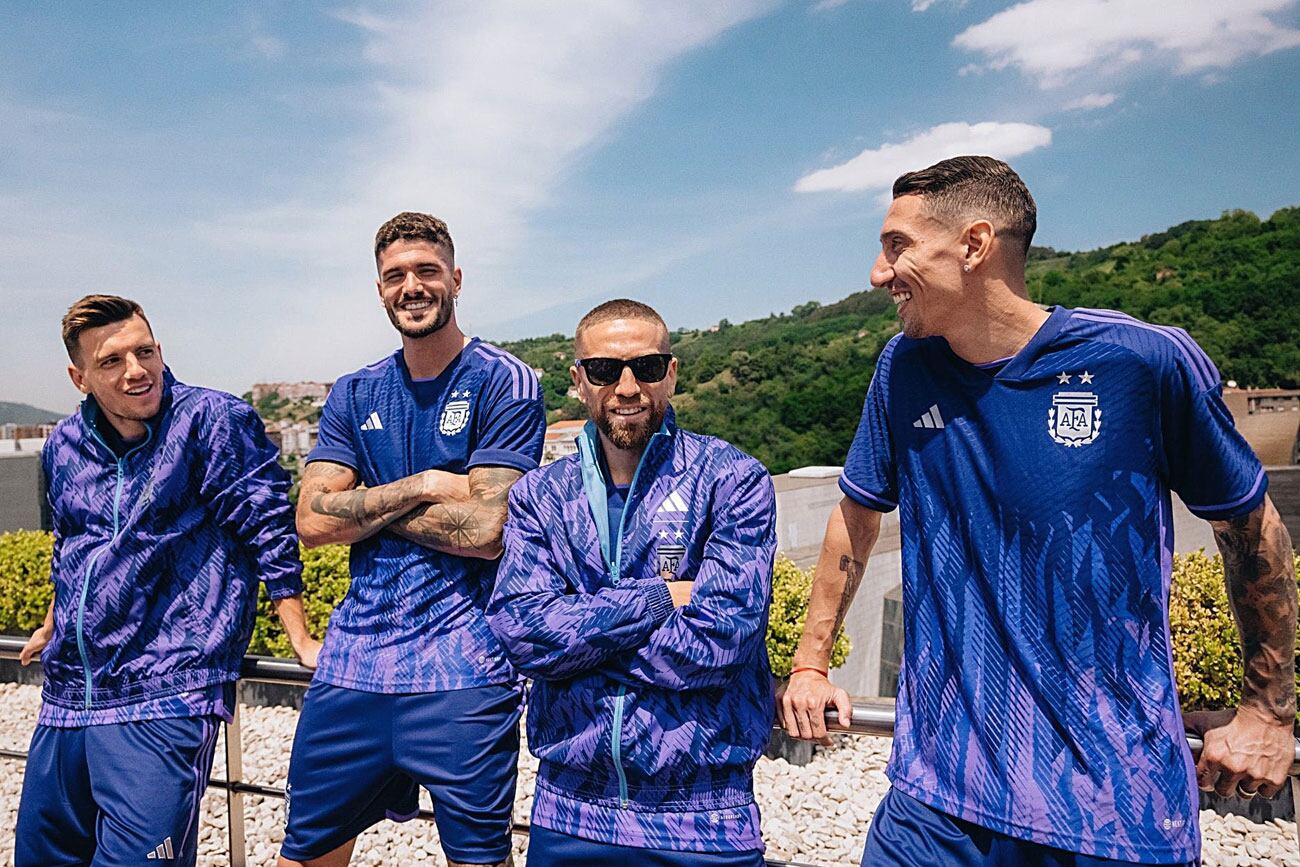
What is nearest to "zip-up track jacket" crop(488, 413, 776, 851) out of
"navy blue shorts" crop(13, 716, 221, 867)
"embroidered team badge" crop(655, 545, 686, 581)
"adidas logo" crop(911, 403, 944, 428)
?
"embroidered team badge" crop(655, 545, 686, 581)

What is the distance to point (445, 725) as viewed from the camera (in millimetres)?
2322

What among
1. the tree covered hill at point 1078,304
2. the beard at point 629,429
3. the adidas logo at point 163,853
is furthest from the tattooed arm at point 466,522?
the tree covered hill at point 1078,304

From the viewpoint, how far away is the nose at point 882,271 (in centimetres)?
179

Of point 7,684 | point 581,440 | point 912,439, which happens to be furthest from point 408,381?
point 7,684

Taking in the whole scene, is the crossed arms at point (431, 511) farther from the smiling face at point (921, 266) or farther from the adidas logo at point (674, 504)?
the smiling face at point (921, 266)

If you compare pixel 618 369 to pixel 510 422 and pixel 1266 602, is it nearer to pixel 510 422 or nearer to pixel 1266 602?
pixel 510 422

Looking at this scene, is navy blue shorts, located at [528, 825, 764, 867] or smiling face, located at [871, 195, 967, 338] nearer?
smiling face, located at [871, 195, 967, 338]

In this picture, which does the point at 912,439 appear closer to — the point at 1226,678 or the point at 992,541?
the point at 992,541

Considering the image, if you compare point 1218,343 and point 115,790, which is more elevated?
point 1218,343

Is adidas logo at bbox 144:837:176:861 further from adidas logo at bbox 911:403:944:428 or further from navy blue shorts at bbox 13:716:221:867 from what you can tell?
adidas logo at bbox 911:403:944:428

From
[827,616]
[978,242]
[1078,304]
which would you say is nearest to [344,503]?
[827,616]

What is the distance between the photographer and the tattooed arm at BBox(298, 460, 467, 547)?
7.72 feet

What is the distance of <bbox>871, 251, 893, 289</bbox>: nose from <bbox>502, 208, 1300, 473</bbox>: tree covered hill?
4510 cm

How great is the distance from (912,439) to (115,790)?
84.3 inches
